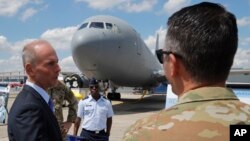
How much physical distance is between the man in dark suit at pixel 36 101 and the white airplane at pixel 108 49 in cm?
1623

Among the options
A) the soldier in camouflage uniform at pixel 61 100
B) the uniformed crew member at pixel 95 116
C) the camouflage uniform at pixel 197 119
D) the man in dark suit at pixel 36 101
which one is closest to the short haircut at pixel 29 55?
the man in dark suit at pixel 36 101

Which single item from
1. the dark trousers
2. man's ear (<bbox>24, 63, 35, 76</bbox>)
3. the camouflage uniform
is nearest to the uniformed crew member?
the dark trousers

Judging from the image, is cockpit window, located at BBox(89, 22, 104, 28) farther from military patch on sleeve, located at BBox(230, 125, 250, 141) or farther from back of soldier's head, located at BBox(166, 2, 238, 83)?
military patch on sleeve, located at BBox(230, 125, 250, 141)

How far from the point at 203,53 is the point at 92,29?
19.1 m

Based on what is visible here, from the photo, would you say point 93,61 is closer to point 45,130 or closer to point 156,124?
point 45,130

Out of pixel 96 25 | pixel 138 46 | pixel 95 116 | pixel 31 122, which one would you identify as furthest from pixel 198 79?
pixel 138 46

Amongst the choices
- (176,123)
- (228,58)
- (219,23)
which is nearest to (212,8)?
(219,23)

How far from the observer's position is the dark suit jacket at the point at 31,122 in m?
2.70

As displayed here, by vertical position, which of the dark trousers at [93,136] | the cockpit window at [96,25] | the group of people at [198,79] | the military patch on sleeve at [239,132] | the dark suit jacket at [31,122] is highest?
the cockpit window at [96,25]

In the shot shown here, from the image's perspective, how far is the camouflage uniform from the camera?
145cm

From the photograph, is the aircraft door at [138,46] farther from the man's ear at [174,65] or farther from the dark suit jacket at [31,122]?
the man's ear at [174,65]

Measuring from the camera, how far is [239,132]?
148cm

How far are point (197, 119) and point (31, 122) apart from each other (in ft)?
5.04

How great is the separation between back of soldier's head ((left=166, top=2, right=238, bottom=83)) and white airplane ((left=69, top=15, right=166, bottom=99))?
1791cm
